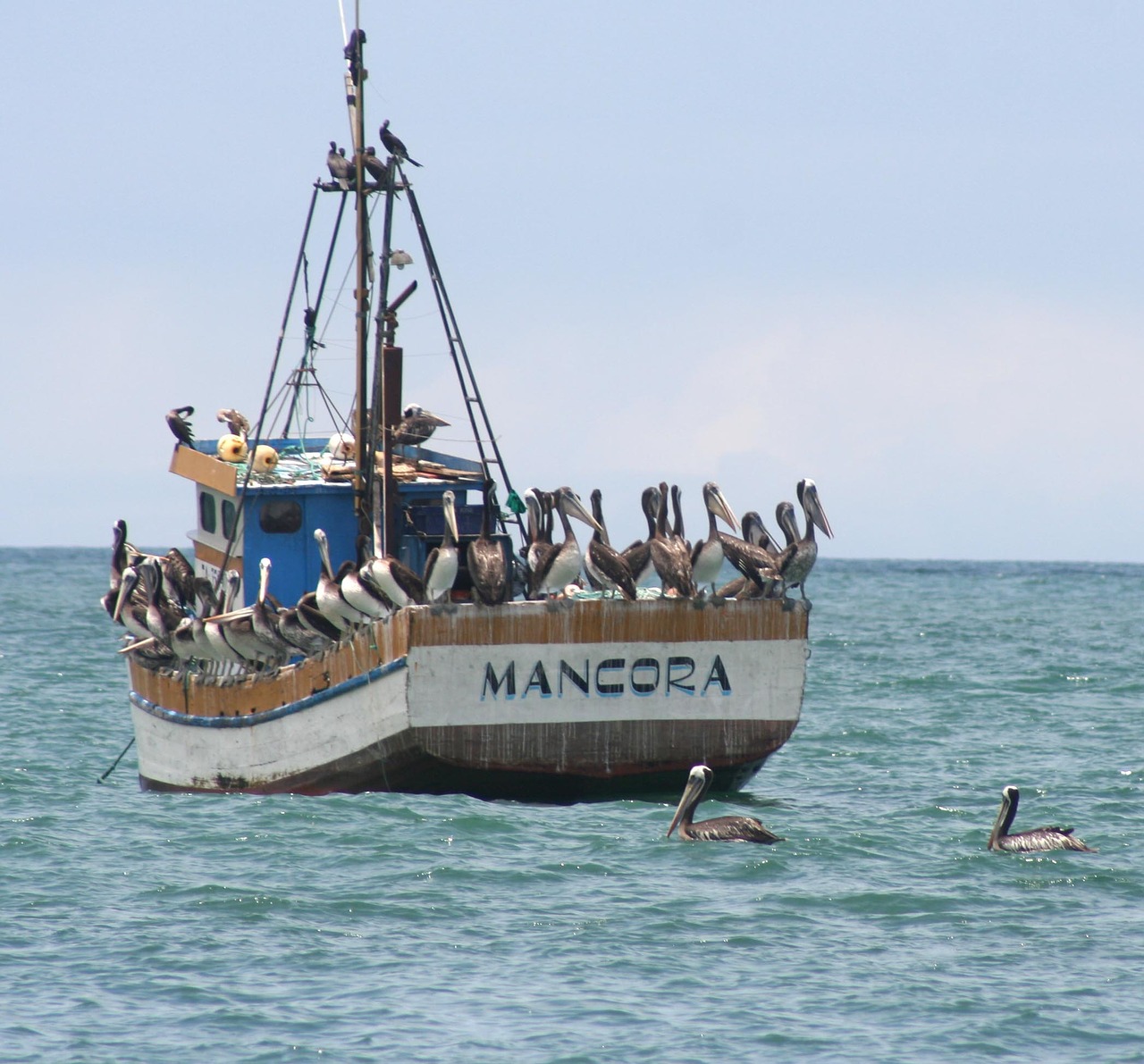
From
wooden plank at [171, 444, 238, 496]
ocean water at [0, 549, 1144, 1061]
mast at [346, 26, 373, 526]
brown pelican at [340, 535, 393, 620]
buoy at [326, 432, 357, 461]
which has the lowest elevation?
ocean water at [0, 549, 1144, 1061]

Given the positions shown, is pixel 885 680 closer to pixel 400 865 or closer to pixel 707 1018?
pixel 400 865

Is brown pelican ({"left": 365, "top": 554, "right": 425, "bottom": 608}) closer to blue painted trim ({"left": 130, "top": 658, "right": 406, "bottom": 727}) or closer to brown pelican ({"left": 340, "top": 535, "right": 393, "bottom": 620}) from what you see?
brown pelican ({"left": 340, "top": 535, "right": 393, "bottom": 620})

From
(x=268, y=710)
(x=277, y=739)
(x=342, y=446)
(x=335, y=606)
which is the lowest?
(x=277, y=739)

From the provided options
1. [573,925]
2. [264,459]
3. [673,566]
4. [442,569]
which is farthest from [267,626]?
[573,925]

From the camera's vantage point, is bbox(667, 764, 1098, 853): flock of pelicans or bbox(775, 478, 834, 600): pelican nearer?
bbox(667, 764, 1098, 853): flock of pelicans

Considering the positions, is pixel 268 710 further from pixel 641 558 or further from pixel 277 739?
pixel 641 558

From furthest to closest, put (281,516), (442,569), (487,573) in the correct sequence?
1. (281,516)
2. (487,573)
3. (442,569)

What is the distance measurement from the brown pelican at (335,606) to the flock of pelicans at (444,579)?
0.04ft

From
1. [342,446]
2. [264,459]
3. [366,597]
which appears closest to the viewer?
[366,597]

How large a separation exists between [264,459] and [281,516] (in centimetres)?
57

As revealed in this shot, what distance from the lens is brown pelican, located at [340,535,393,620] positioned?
15.5 m

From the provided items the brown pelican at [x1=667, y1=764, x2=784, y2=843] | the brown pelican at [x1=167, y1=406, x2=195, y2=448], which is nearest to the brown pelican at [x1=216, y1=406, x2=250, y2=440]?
the brown pelican at [x1=167, y1=406, x2=195, y2=448]

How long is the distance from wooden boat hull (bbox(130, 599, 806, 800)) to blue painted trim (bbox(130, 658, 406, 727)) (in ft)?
0.06

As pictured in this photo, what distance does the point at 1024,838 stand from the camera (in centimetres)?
1459
